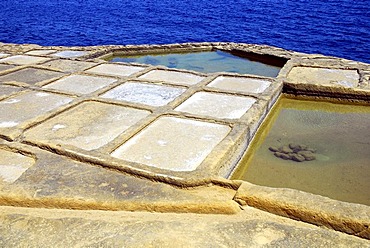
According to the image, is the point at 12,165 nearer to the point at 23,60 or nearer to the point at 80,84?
the point at 80,84

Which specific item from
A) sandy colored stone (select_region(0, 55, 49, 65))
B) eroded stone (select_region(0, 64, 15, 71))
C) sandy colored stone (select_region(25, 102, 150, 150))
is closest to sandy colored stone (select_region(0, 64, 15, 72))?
eroded stone (select_region(0, 64, 15, 71))

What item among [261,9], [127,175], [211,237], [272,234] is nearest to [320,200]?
[272,234]

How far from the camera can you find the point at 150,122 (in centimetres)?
461

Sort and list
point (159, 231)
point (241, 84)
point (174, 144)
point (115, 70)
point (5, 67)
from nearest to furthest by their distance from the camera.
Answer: point (159, 231) → point (174, 144) → point (241, 84) → point (115, 70) → point (5, 67)

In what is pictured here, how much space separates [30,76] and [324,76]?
5.13 metres

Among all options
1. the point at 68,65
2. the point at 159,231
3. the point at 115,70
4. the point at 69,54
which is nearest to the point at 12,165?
the point at 159,231

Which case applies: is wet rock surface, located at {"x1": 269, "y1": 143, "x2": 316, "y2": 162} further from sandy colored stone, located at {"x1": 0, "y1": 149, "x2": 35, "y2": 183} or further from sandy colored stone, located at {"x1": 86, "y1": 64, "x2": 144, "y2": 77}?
sandy colored stone, located at {"x1": 86, "y1": 64, "x2": 144, "y2": 77}

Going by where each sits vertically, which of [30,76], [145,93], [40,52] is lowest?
[40,52]

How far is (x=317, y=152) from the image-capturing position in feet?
14.9

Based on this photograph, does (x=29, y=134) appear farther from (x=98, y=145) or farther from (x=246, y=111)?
(x=246, y=111)

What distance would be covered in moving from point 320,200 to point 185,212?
1004 millimetres

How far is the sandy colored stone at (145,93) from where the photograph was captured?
540cm

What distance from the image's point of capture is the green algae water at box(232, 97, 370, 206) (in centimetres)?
394

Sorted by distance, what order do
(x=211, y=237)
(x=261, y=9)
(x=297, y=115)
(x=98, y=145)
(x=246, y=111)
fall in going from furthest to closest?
(x=261, y=9) → (x=297, y=115) → (x=246, y=111) → (x=98, y=145) → (x=211, y=237)
